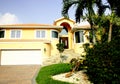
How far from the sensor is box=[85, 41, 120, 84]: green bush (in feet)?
45.2

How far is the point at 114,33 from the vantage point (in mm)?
20562

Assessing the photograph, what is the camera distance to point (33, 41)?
30359mm

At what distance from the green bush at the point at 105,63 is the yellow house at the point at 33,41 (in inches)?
471

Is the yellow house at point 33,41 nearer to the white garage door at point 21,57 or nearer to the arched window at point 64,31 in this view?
the white garage door at point 21,57

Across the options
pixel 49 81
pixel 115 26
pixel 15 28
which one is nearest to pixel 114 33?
pixel 115 26

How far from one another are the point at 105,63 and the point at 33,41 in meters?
17.8

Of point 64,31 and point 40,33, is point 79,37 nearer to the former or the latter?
point 64,31

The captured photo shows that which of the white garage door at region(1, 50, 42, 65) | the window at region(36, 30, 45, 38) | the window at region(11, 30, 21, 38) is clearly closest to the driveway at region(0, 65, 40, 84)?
the white garage door at region(1, 50, 42, 65)

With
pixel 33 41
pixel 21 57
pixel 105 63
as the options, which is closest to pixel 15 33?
pixel 33 41

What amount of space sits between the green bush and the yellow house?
11954 mm

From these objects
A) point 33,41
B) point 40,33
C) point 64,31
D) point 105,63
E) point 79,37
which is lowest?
point 105,63

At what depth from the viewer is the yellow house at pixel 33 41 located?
29.9 metres

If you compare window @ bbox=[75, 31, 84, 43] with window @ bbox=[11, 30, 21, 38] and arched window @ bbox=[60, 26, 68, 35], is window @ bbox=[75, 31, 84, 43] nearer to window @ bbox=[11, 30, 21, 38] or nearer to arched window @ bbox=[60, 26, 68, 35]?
arched window @ bbox=[60, 26, 68, 35]

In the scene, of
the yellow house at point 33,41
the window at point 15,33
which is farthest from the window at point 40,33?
the window at point 15,33
